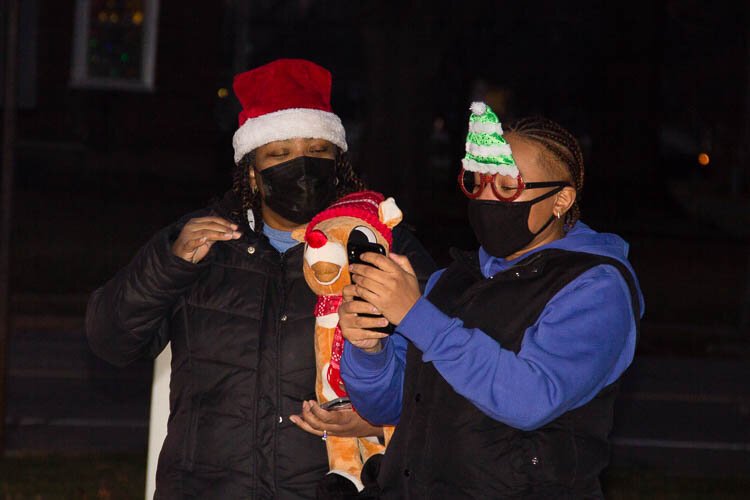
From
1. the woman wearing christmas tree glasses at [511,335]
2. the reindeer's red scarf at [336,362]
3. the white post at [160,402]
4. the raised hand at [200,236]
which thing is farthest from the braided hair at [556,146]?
the white post at [160,402]

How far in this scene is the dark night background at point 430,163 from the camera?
10547 millimetres

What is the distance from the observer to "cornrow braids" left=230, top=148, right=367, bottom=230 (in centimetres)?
403

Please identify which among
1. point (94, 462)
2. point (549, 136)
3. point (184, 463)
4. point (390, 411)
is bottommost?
point (94, 462)

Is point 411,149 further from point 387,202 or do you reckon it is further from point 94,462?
point 387,202

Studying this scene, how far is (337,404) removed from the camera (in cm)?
359

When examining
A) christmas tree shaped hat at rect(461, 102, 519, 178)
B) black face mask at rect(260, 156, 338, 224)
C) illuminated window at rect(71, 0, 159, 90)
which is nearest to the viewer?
christmas tree shaped hat at rect(461, 102, 519, 178)

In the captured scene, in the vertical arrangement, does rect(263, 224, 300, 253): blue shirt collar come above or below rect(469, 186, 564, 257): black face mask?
below

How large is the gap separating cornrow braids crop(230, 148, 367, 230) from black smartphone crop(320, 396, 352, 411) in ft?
2.24

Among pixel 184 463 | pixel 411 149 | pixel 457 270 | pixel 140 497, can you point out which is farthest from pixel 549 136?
pixel 411 149

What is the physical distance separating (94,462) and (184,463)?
5.25 meters

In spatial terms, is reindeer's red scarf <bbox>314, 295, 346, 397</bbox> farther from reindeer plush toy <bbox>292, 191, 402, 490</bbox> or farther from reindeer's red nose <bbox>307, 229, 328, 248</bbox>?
reindeer's red nose <bbox>307, 229, 328, 248</bbox>

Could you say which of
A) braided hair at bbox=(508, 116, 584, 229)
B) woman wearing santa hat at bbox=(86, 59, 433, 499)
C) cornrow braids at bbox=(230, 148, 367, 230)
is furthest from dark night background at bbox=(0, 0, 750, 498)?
braided hair at bbox=(508, 116, 584, 229)

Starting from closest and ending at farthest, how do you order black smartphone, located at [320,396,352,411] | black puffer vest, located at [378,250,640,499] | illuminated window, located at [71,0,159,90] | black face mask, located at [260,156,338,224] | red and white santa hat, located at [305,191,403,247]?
black puffer vest, located at [378,250,640,499]
black smartphone, located at [320,396,352,411]
red and white santa hat, located at [305,191,403,247]
black face mask, located at [260,156,338,224]
illuminated window, located at [71,0,159,90]

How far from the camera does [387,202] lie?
3.74 metres
